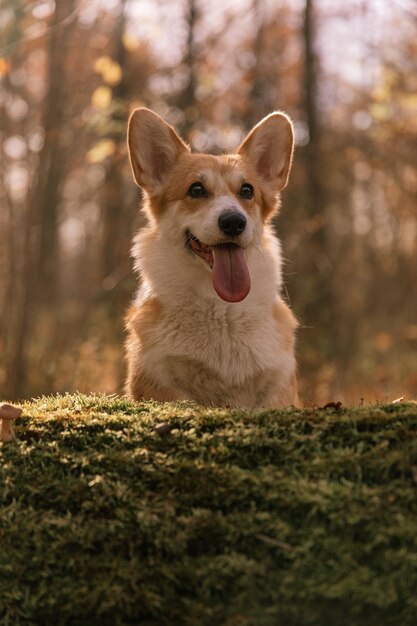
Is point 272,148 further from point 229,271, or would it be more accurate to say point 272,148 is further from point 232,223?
point 229,271

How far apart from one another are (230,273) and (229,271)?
14 millimetres

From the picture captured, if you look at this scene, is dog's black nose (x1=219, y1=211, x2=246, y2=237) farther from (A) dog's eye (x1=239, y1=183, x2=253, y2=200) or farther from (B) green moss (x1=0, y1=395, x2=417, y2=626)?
(B) green moss (x1=0, y1=395, x2=417, y2=626)

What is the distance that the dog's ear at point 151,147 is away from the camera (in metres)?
4.93

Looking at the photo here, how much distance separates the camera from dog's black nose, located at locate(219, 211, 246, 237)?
14.1 feet

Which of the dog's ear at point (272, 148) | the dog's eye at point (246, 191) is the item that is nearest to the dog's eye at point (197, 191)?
the dog's eye at point (246, 191)

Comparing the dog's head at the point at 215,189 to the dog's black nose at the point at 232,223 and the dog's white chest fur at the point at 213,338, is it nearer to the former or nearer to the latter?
the dog's black nose at the point at 232,223

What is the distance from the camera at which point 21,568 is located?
93.7 inches

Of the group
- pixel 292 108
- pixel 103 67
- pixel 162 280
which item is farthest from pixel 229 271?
pixel 292 108

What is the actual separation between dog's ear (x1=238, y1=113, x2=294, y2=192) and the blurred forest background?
1.72 meters

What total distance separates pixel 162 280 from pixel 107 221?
30.6 feet

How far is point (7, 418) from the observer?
2.86m

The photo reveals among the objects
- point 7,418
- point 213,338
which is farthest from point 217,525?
Result: point 213,338

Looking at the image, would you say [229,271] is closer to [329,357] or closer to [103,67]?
[103,67]

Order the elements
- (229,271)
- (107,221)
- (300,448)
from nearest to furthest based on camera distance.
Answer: (300,448)
(229,271)
(107,221)
